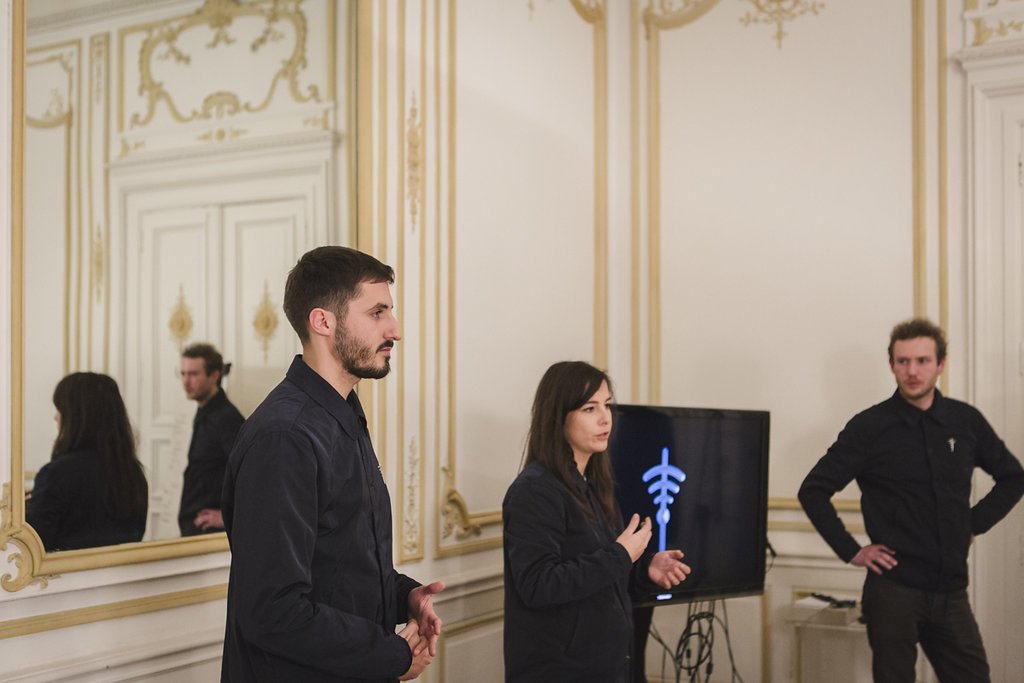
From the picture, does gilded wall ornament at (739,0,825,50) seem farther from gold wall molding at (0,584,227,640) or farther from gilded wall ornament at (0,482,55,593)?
gilded wall ornament at (0,482,55,593)

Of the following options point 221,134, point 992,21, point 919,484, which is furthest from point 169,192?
point 992,21

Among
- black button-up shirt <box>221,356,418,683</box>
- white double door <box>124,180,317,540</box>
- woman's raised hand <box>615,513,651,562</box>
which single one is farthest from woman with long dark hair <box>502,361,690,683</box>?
Answer: white double door <box>124,180,317,540</box>

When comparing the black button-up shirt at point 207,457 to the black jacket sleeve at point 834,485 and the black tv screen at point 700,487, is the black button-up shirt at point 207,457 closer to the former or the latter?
the black tv screen at point 700,487

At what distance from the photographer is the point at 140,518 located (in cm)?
262

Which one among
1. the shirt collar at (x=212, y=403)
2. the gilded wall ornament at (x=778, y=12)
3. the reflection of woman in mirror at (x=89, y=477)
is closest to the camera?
the reflection of woman in mirror at (x=89, y=477)

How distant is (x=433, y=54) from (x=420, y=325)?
3.24ft

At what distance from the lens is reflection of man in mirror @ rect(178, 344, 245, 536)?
2.89 meters

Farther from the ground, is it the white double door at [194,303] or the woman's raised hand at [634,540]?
the white double door at [194,303]

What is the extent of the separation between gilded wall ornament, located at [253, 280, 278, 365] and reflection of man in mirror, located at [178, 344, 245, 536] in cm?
14

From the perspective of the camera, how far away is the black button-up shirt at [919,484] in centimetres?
357

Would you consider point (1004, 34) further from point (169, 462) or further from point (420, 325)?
point (169, 462)

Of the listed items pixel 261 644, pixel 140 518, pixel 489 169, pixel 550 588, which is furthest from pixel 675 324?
pixel 261 644

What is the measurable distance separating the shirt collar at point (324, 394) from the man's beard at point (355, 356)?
2.1 inches

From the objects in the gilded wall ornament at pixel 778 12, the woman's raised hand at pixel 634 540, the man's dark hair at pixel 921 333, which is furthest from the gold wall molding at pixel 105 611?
the gilded wall ornament at pixel 778 12
